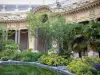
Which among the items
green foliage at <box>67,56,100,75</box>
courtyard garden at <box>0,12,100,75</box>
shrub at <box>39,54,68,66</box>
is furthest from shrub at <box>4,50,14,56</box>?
green foliage at <box>67,56,100,75</box>

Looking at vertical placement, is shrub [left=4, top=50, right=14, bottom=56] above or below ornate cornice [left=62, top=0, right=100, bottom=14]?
below

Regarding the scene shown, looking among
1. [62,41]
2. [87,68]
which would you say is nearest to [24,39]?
[62,41]

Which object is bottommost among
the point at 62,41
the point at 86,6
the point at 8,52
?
the point at 8,52

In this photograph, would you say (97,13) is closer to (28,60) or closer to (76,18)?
(76,18)

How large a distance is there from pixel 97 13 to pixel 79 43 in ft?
14.9

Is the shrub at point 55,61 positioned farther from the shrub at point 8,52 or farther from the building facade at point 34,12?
the shrub at point 8,52

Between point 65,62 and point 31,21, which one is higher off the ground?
point 31,21

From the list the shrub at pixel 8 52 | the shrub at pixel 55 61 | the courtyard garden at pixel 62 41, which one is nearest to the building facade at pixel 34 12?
the courtyard garden at pixel 62 41

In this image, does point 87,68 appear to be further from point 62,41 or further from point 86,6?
point 86,6

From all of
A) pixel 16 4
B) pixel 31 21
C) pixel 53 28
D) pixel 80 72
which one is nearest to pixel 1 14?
pixel 16 4

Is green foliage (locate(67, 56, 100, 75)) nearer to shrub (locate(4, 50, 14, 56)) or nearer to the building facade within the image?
the building facade

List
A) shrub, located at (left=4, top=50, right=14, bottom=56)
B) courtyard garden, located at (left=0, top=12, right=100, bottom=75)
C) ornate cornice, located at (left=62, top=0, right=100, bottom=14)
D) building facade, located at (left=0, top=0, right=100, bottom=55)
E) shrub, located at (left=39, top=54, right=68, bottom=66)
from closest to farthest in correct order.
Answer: courtyard garden, located at (left=0, top=12, right=100, bottom=75) < shrub, located at (left=39, top=54, right=68, bottom=66) < ornate cornice, located at (left=62, top=0, right=100, bottom=14) < building facade, located at (left=0, top=0, right=100, bottom=55) < shrub, located at (left=4, top=50, right=14, bottom=56)

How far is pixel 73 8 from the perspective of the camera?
2750 cm

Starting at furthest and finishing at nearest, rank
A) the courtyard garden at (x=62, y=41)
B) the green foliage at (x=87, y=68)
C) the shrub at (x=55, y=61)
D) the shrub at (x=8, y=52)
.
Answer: the shrub at (x=8, y=52)
the shrub at (x=55, y=61)
the courtyard garden at (x=62, y=41)
the green foliage at (x=87, y=68)
